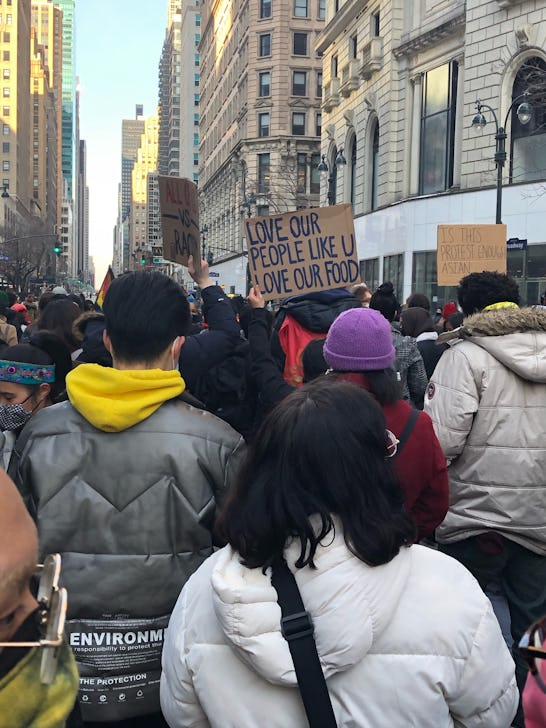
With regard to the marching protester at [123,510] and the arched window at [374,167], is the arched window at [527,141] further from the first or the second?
the marching protester at [123,510]

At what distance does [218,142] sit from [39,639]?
90331mm

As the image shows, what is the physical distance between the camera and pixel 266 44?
6881 centimetres

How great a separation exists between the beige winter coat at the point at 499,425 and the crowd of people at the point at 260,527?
0.01 m

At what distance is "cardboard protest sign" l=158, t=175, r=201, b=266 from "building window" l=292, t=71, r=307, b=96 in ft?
217

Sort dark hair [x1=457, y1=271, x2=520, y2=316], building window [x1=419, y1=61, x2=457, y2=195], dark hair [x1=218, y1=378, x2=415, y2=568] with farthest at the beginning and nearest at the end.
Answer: building window [x1=419, y1=61, x2=457, y2=195] → dark hair [x1=457, y1=271, x2=520, y2=316] → dark hair [x1=218, y1=378, x2=415, y2=568]

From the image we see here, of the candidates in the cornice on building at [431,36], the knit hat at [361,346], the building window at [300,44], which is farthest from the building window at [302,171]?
the knit hat at [361,346]

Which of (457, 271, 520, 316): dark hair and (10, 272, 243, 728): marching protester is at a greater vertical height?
(457, 271, 520, 316): dark hair

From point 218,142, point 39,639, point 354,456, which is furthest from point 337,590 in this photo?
point 218,142

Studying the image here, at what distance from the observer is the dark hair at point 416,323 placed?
7.98 meters

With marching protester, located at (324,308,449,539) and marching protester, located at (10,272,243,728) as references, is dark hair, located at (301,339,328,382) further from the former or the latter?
marching protester, located at (10,272,243,728)

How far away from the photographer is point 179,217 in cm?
588

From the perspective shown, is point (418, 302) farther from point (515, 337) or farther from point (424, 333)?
point (515, 337)

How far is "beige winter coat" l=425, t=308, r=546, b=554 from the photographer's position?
393cm

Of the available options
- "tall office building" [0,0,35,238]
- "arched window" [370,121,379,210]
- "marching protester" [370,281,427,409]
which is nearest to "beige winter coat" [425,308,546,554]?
"marching protester" [370,281,427,409]
